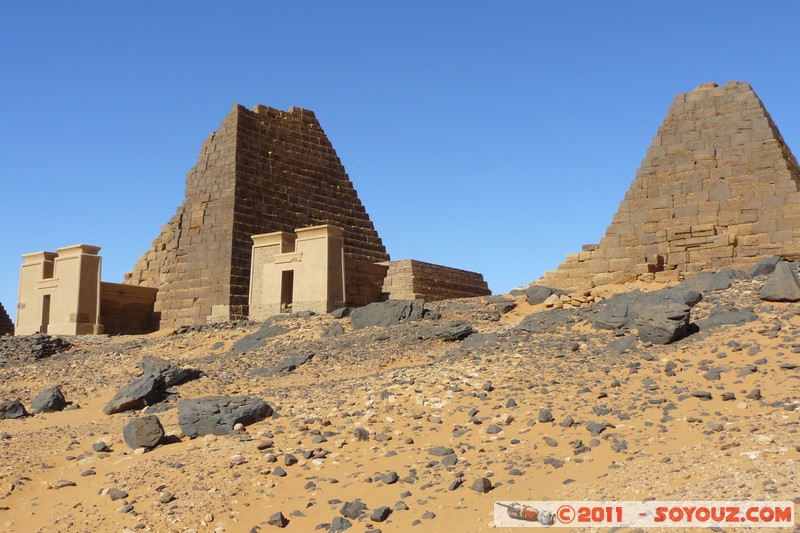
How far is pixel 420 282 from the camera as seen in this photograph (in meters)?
21.3

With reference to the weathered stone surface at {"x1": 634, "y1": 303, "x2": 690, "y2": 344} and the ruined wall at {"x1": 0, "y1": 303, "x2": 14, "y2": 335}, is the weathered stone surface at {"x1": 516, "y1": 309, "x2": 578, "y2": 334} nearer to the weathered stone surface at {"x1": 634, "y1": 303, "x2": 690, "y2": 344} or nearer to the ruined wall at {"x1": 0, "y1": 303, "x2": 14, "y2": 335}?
the weathered stone surface at {"x1": 634, "y1": 303, "x2": 690, "y2": 344}

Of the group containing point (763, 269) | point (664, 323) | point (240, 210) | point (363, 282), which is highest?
point (240, 210)

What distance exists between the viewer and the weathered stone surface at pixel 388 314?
14.9 meters

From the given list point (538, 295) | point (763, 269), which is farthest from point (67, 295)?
point (763, 269)

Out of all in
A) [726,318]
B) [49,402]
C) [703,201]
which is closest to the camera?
[726,318]

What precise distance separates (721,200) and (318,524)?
484 inches

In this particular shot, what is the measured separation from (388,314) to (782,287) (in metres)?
7.33

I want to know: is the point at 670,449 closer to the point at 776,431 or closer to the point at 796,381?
the point at 776,431

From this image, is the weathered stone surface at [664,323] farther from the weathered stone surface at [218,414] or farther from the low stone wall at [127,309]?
the low stone wall at [127,309]

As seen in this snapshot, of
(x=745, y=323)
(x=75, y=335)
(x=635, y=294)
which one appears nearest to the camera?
(x=745, y=323)

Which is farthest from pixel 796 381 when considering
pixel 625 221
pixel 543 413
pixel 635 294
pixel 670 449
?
pixel 625 221

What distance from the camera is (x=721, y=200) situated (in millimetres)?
15406

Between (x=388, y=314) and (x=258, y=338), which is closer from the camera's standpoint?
(x=388, y=314)

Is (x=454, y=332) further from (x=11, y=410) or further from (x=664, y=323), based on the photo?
(x=11, y=410)
